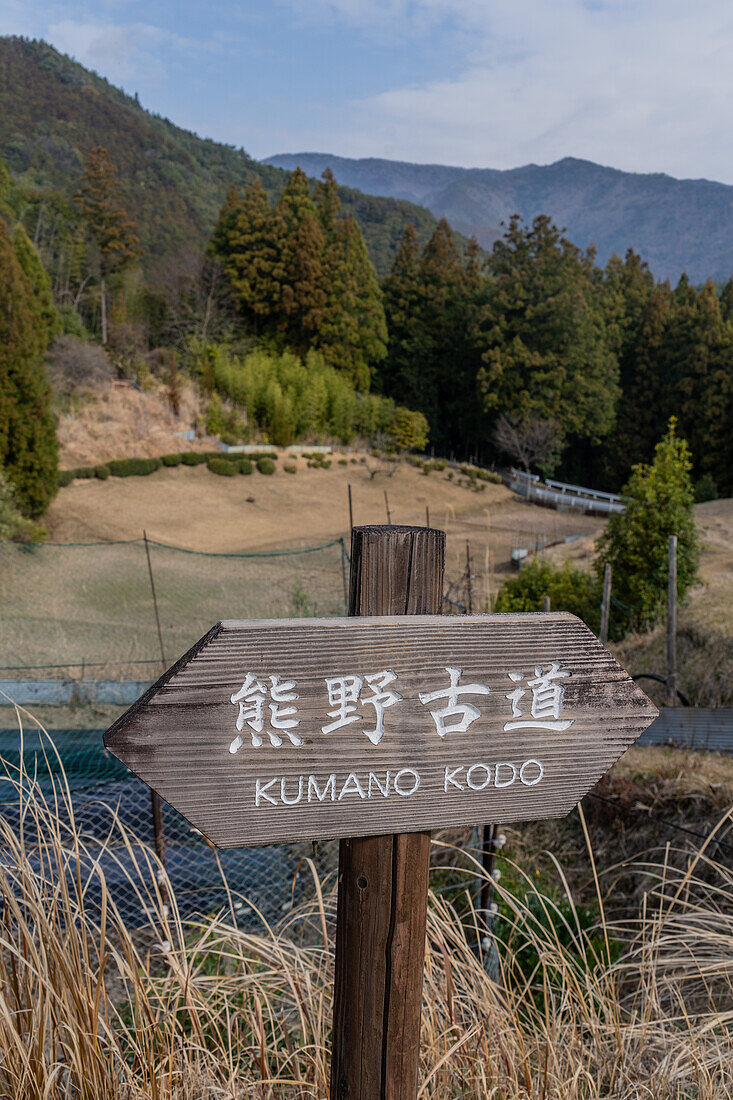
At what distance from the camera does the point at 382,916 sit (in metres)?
0.97

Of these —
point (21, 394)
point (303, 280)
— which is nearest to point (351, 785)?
point (21, 394)

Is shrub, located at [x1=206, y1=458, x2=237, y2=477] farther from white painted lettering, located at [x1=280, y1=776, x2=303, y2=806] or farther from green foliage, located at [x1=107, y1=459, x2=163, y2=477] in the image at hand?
white painted lettering, located at [x1=280, y1=776, x2=303, y2=806]

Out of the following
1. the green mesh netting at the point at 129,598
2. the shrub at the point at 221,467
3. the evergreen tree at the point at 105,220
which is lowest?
the green mesh netting at the point at 129,598

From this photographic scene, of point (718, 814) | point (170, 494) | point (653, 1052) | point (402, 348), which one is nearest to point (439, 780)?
point (653, 1052)

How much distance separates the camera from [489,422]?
81.8 ft

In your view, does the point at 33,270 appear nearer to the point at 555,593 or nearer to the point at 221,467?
the point at 221,467

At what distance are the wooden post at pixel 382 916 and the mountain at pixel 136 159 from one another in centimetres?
4169

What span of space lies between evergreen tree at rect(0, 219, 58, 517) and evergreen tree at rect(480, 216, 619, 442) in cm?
1490

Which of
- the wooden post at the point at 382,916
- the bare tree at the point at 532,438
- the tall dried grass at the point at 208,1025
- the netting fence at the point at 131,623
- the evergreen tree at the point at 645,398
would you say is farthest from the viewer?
the evergreen tree at the point at 645,398

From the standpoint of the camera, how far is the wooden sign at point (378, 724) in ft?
2.81

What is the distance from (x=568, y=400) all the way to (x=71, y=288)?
1943 centimetres

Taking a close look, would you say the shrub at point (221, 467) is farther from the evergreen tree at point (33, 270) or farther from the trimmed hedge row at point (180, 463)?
the evergreen tree at point (33, 270)

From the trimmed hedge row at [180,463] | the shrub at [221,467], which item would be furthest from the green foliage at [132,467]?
the shrub at [221,467]

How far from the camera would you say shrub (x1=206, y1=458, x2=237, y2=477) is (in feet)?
55.0
